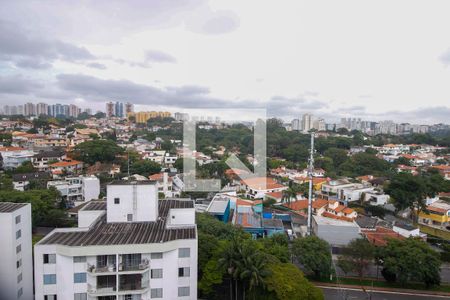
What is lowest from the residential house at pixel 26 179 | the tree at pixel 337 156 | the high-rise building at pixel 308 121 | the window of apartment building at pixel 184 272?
the window of apartment building at pixel 184 272

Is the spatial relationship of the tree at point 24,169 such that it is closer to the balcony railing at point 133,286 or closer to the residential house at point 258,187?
the residential house at point 258,187

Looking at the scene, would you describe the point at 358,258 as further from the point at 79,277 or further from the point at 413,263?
the point at 79,277

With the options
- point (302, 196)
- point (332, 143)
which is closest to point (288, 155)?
point (332, 143)

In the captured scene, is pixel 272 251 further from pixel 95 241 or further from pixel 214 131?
pixel 214 131

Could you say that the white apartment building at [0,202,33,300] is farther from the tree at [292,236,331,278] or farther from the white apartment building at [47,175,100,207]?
the white apartment building at [47,175,100,207]

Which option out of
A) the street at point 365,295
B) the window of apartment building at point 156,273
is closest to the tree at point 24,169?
the window of apartment building at point 156,273

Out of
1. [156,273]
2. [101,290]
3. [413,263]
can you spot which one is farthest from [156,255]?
[413,263]

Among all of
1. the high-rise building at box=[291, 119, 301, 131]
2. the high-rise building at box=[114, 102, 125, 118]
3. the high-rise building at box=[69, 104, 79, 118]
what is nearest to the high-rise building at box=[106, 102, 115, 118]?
the high-rise building at box=[114, 102, 125, 118]
